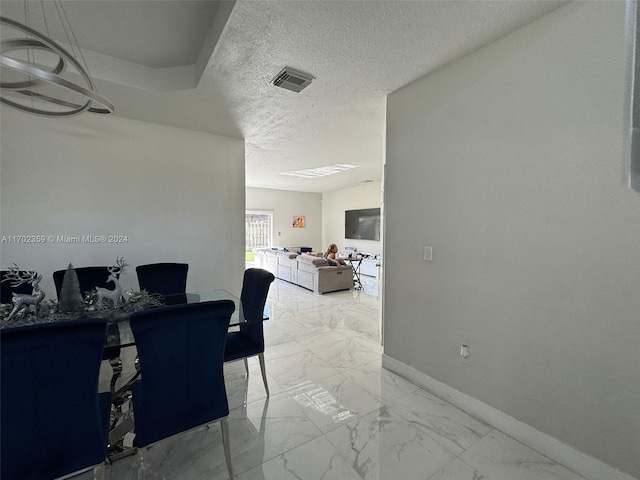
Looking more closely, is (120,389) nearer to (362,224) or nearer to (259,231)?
(362,224)

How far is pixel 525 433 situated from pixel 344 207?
7879mm

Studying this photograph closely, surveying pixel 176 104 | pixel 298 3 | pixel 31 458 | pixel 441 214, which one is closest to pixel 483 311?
pixel 441 214

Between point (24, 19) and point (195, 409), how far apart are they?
2.83 m

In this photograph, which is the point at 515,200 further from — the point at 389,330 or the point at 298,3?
the point at 298,3

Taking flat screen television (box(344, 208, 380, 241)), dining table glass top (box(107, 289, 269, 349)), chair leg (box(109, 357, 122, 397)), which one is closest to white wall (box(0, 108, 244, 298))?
dining table glass top (box(107, 289, 269, 349))

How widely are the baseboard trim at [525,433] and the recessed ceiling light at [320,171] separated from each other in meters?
4.36

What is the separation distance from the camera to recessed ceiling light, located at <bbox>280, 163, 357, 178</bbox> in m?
5.89

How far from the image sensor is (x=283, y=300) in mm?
5277

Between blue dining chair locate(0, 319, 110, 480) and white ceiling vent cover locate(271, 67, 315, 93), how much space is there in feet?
6.82

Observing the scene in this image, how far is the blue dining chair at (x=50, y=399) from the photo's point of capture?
3.39 feet

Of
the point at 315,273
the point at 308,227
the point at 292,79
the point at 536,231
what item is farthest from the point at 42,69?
the point at 308,227

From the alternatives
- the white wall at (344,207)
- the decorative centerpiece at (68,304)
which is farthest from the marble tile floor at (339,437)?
the white wall at (344,207)

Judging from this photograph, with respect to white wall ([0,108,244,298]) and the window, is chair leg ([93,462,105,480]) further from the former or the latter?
the window

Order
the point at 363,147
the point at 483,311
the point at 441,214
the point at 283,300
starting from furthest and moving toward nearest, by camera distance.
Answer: the point at 283,300
the point at 363,147
the point at 441,214
the point at 483,311
